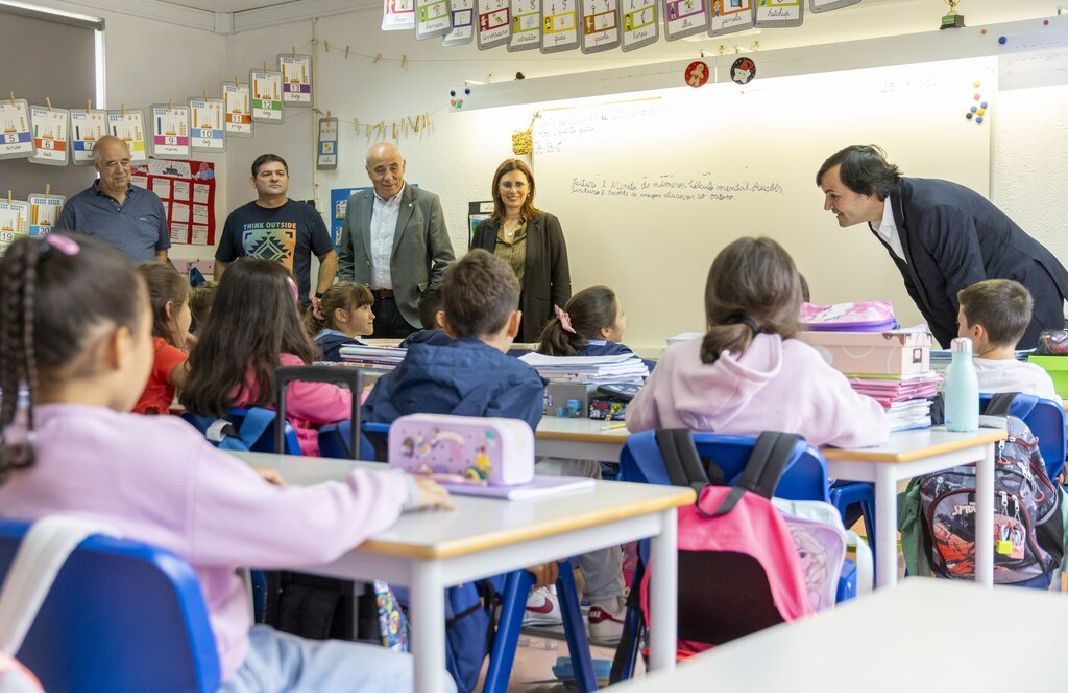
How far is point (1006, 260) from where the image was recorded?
15.2ft

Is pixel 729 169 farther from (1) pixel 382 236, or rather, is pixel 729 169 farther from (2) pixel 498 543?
(2) pixel 498 543

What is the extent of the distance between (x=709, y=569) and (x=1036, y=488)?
1.33 meters

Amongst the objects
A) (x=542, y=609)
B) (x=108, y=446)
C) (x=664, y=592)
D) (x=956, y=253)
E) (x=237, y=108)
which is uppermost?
(x=237, y=108)

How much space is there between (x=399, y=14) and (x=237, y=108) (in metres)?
1.69

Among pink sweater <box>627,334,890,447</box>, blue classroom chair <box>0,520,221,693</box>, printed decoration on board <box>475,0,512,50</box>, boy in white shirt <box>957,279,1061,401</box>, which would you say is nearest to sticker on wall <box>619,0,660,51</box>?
printed decoration on board <box>475,0,512,50</box>

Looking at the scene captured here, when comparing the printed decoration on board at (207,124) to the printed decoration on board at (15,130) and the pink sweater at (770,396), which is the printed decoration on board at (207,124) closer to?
the printed decoration on board at (15,130)

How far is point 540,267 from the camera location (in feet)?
20.1

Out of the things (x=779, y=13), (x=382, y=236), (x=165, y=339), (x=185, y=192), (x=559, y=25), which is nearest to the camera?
(x=165, y=339)

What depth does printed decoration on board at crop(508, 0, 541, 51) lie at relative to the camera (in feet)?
18.7

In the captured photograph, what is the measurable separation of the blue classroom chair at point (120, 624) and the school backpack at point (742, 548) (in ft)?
3.34

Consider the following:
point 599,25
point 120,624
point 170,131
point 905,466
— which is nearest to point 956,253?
point 599,25

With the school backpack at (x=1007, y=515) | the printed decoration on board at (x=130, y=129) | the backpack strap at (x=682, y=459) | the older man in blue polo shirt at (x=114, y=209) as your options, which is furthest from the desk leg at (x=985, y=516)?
the printed decoration on board at (x=130, y=129)

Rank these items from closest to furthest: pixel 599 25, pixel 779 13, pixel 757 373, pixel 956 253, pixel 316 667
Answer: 1. pixel 316 667
2. pixel 757 373
3. pixel 956 253
4. pixel 779 13
5. pixel 599 25

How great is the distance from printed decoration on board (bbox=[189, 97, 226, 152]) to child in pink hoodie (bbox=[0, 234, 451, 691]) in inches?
229
